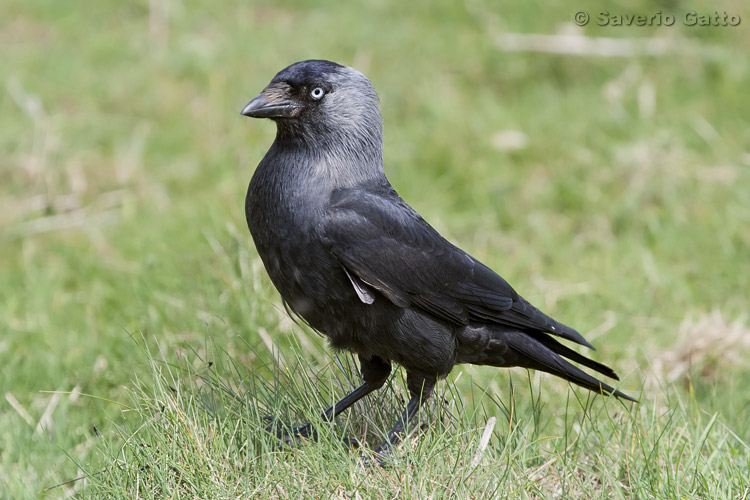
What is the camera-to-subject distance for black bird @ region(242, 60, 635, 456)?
3086mm

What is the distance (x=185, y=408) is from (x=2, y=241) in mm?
3307

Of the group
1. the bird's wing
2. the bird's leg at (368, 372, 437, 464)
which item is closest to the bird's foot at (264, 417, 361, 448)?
the bird's leg at (368, 372, 437, 464)

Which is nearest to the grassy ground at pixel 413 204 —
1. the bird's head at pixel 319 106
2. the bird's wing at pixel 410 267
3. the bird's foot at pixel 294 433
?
the bird's foot at pixel 294 433

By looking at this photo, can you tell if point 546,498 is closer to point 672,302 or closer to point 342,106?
point 342,106

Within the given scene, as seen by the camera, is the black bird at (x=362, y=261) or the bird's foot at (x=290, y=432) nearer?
the bird's foot at (x=290, y=432)

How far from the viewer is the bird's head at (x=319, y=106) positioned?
326 cm

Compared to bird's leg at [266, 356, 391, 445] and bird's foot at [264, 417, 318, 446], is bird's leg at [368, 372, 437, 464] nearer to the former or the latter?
bird's leg at [266, 356, 391, 445]

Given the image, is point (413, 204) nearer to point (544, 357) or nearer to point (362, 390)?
point (544, 357)

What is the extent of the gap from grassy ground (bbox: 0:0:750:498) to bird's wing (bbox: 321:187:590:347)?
340mm

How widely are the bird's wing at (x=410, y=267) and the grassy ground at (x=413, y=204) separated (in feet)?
1.12

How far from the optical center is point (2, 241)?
5840 mm

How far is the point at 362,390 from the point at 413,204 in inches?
120

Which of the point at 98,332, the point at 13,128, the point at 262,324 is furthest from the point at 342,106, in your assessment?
the point at 13,128

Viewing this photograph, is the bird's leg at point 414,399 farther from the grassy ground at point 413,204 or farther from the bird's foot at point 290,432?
the bird's foot at point 290,432
